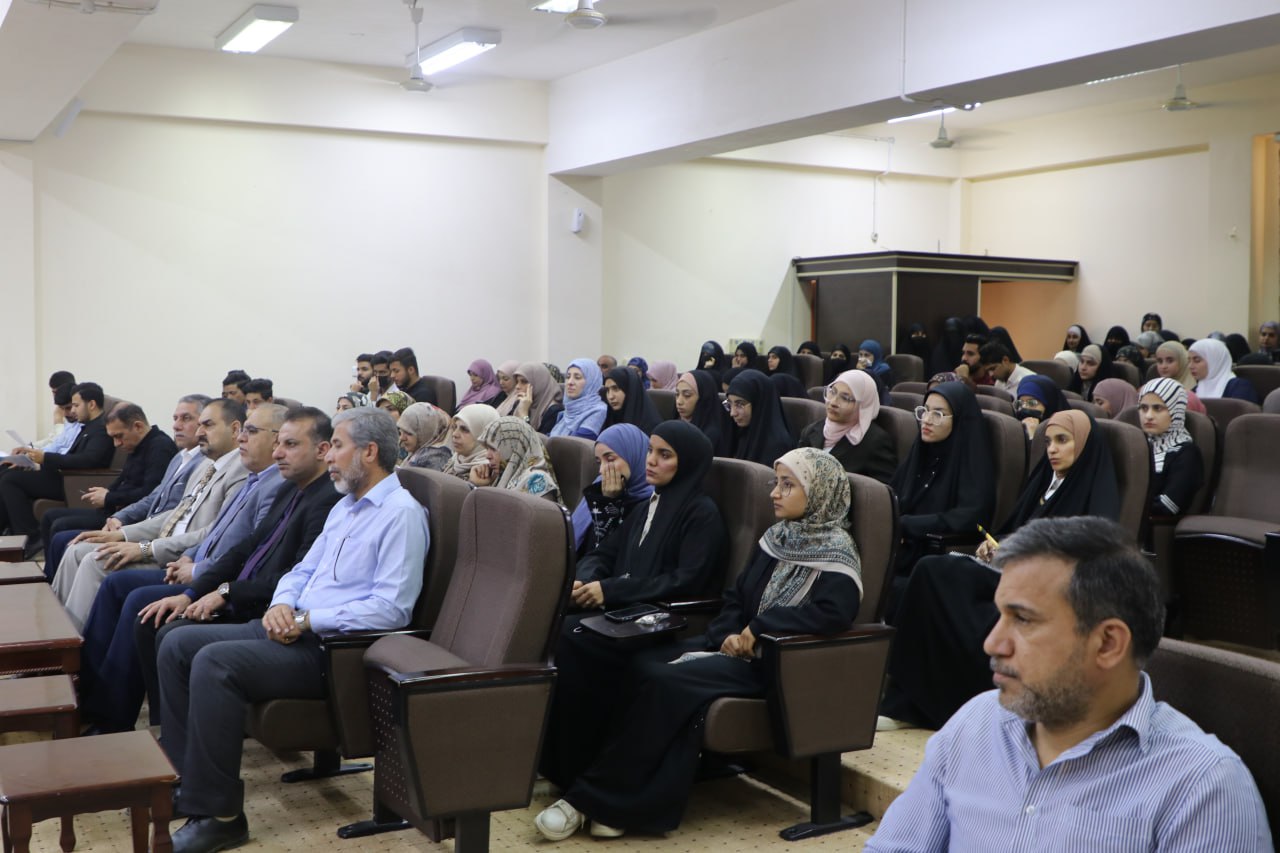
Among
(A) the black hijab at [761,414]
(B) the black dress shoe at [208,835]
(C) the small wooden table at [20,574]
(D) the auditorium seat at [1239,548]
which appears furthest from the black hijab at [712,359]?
(B) the black dress shoe at [208,835]

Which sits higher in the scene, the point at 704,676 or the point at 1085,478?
the point at 1085,478

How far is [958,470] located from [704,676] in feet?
5.71

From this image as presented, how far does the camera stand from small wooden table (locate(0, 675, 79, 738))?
3070 mm

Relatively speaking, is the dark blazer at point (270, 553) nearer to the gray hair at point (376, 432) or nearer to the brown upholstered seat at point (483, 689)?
the gray hair at point (376, 432)

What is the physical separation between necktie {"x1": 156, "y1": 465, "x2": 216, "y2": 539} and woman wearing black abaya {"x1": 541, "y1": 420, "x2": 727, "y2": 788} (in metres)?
1.74

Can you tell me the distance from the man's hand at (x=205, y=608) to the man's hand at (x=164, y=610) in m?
0.06

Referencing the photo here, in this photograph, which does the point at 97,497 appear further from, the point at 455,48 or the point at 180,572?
the point at 455,48

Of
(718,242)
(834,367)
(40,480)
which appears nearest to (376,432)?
(40,480)

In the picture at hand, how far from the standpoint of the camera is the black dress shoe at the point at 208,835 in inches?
124

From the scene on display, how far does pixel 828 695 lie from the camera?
3.21 m

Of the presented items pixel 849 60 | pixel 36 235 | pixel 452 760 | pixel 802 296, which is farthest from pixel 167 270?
pixel 452 760

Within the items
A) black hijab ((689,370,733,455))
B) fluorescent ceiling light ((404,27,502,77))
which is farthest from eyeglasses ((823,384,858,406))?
fluorescent ceiling light ((404,27,502,77))

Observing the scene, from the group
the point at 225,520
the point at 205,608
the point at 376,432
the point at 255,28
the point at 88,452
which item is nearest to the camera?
the point at 376,432

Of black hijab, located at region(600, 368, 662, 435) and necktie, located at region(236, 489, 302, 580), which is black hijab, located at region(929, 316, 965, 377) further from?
necktie, located at region(236, 489, 302, 580)
